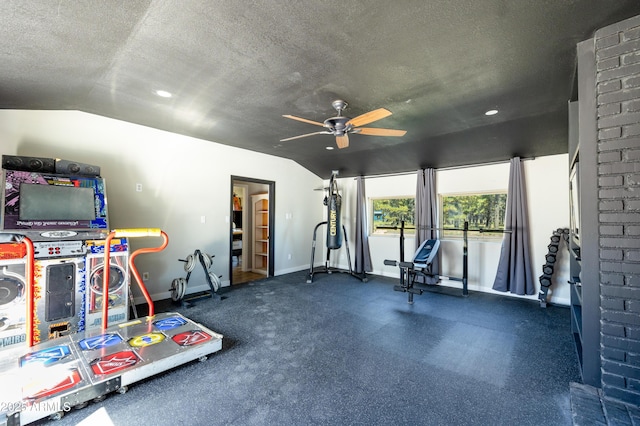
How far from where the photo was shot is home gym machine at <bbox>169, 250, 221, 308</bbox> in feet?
13.5

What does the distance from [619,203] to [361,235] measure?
4.88m

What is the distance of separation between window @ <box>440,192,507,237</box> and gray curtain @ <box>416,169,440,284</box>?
313 mm

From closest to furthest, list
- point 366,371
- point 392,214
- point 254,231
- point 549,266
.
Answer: point 366,371 → point 549,266 → point 392,214 → point 254,231

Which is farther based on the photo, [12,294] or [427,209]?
[427,209]

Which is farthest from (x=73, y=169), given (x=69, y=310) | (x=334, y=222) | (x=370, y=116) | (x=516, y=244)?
(x=516, y=244)

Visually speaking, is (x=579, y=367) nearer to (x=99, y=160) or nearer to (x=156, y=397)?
(x=156, y=397)

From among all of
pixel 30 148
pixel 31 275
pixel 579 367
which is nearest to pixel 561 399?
pixel 579 367

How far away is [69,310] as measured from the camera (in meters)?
2.94

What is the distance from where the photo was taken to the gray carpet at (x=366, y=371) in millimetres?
1933

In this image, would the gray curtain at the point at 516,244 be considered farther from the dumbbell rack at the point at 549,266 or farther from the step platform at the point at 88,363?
the step platform at the point at 88,363

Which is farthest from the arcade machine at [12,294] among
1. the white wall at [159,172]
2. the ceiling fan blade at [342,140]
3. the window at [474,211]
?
the window at [474,211]

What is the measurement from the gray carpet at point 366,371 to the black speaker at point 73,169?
2119 mm

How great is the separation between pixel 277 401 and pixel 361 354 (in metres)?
1.03

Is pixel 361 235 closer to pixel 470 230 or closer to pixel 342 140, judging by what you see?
pixel 470 230
